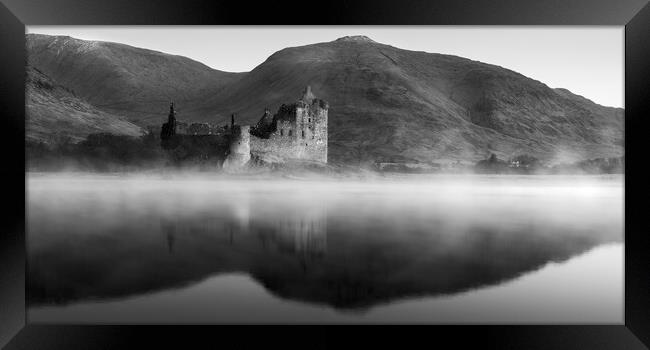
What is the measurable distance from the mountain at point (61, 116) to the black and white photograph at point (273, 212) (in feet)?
0.51

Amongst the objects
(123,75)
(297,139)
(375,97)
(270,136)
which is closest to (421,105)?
(375,97)

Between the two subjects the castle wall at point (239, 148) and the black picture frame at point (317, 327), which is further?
the castle wall at point (239, 148)

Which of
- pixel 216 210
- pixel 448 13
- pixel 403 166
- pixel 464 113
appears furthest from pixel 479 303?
pixel 464 113

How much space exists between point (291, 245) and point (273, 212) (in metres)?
3.10

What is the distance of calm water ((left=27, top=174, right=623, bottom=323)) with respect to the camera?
7.26m

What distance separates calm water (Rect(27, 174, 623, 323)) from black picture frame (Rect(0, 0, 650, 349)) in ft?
2.87

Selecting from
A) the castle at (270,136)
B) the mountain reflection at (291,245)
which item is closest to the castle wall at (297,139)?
the castle at (270,136)

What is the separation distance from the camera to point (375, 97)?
1946 inches

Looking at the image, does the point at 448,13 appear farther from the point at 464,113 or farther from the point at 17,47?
the point at 464,113

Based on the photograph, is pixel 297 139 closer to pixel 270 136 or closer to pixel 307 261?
pixel 270 136

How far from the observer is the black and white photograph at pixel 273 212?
24.3 feet

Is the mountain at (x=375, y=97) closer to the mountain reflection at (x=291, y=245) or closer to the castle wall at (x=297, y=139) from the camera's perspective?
the castle wall at (x=297, y=139)

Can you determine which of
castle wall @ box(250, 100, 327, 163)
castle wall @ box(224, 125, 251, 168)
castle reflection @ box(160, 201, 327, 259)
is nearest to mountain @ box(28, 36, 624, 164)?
castle wall @ box(250, 100, 327, 163)

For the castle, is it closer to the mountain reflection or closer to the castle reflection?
the mountain reflection
